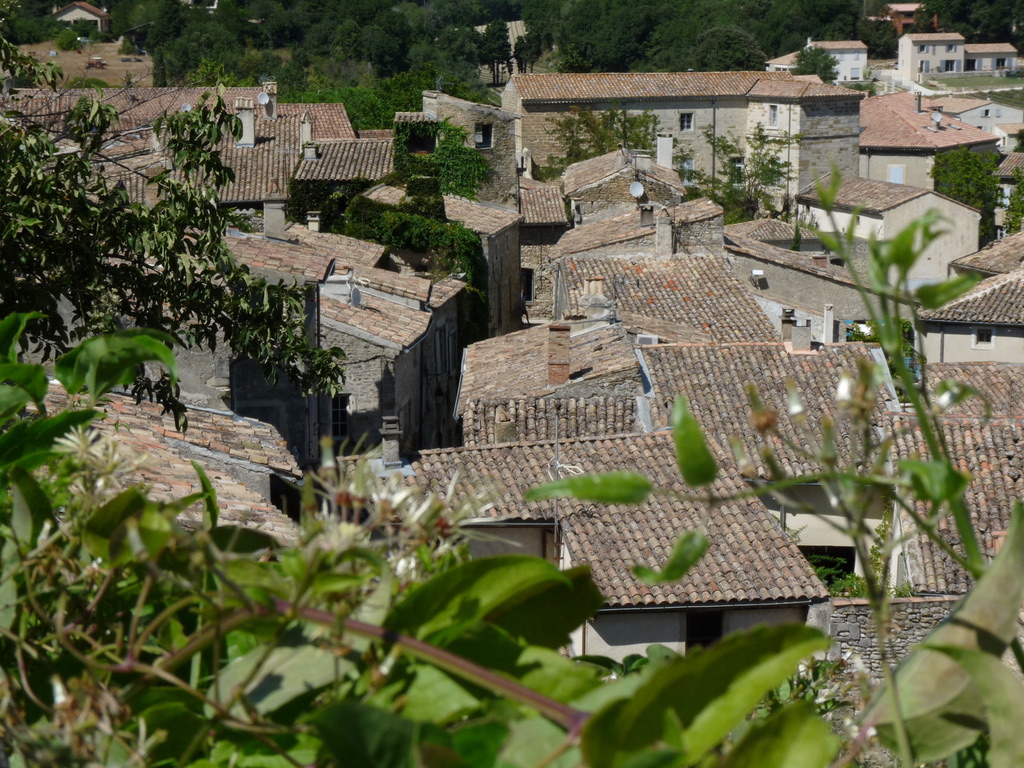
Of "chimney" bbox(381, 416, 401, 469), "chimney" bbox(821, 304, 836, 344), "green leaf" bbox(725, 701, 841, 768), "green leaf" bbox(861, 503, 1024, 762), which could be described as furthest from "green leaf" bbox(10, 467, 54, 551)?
"chimney" bbox(821, 304, 836, 344)

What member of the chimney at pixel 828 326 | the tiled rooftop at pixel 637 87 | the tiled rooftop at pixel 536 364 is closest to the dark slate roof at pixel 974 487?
the tiled rooftop at pixel 536 364

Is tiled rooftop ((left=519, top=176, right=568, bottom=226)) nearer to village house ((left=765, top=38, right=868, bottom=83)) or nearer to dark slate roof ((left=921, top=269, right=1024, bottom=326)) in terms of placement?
dark slate roof ((left=921, top=269, right=1024, bottom=326))

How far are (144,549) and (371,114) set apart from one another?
45.2 m

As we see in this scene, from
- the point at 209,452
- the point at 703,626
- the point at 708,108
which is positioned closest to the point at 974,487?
the point at 703,626

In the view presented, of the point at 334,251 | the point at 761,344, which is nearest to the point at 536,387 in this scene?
the point at 761,344

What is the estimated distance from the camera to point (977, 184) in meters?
47.2

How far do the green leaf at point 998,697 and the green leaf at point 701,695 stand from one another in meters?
0.18

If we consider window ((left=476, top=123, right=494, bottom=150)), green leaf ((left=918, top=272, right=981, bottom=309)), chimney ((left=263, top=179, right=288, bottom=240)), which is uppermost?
green leaf ((left=918, top=272, right=981, bottom=309))

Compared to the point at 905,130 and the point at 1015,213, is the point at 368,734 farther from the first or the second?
the point at 905,130

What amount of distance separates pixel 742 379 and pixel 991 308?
13.2 m

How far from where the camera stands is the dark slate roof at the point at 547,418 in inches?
616

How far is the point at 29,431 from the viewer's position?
2014mm

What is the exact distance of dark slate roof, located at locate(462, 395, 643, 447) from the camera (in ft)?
51.3

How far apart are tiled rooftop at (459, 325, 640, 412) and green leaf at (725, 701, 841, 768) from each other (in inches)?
576
